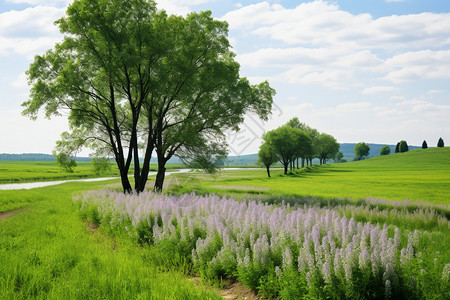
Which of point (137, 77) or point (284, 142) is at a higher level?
point (137, 77)

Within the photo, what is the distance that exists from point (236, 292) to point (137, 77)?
58.2ft

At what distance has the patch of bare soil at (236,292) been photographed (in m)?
4.75

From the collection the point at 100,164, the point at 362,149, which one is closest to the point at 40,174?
the point at 100,164

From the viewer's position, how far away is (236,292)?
198 inches

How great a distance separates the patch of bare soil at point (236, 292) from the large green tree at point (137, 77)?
597 inches

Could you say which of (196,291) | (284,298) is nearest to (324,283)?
(284,298)

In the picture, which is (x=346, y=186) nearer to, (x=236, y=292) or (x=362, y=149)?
(x=236, y=292)

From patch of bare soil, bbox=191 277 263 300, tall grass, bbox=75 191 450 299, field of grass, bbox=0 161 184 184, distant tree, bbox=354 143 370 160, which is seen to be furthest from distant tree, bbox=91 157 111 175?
distant tree, bbox=354 143 370 160

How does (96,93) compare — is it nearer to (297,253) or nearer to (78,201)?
(78,201)

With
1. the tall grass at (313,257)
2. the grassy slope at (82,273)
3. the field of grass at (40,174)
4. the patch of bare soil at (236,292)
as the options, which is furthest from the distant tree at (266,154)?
the patch of bare soil at (236,292)

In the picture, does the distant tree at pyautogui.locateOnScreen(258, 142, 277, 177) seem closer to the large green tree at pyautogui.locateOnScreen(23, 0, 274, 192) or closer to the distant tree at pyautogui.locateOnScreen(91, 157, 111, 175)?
the large green tree at pyautogui.locateOnScreen(23, 0, 274, 192)

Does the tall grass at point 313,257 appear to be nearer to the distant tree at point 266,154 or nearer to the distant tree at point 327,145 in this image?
the distant tree at point 266,154

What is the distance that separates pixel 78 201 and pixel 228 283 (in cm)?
1307

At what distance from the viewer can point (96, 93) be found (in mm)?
21297
